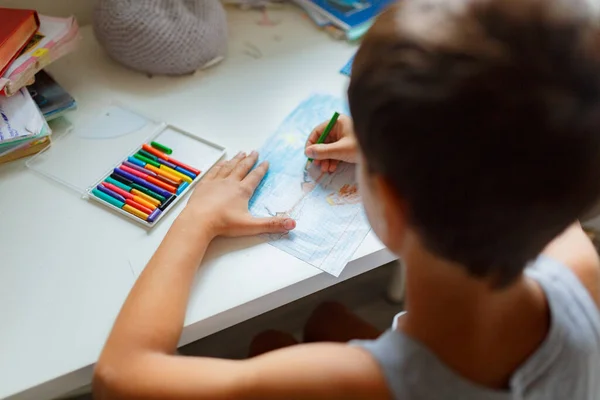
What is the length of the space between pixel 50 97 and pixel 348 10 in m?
0.45

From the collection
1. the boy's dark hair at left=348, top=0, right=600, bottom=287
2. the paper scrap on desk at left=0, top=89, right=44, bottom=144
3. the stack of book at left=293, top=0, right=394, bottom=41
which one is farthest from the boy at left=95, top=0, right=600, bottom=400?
the stack of book at left=293, top=0, right=394, bottom=41

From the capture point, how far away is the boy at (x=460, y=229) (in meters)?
0.34

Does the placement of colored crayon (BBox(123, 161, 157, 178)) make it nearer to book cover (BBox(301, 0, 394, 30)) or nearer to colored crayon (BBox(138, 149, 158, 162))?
colored crayon (BBox(138, 149, 158, 162))

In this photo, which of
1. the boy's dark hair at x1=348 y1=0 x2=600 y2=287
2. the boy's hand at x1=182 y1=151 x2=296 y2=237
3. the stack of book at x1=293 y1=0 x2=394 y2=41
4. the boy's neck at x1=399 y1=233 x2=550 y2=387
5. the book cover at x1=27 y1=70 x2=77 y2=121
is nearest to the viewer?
the boy's dark hair at x1=348 y1=0 x2=600 y2=287

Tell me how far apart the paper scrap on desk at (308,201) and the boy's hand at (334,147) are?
12 millimetres

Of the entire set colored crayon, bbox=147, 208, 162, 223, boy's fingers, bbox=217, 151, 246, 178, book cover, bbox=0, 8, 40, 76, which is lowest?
colored crayon, bbox=147, 208, 162, 223

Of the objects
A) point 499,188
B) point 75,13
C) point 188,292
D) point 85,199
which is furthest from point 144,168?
point 499,188

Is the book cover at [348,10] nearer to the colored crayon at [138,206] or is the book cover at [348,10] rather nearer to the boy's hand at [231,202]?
the boy's hand at [231,202]

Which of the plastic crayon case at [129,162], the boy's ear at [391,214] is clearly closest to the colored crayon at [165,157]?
the plastic crayon case at [129,162]

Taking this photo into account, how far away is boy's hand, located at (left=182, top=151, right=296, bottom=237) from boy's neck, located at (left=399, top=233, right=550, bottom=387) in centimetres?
20

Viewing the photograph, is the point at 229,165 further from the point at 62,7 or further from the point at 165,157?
the point at 62,7

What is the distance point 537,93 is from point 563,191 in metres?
0.07

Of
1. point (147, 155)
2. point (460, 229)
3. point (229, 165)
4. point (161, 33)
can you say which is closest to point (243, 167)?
point (229, 165)

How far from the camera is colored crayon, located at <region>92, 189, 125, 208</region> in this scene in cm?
66
